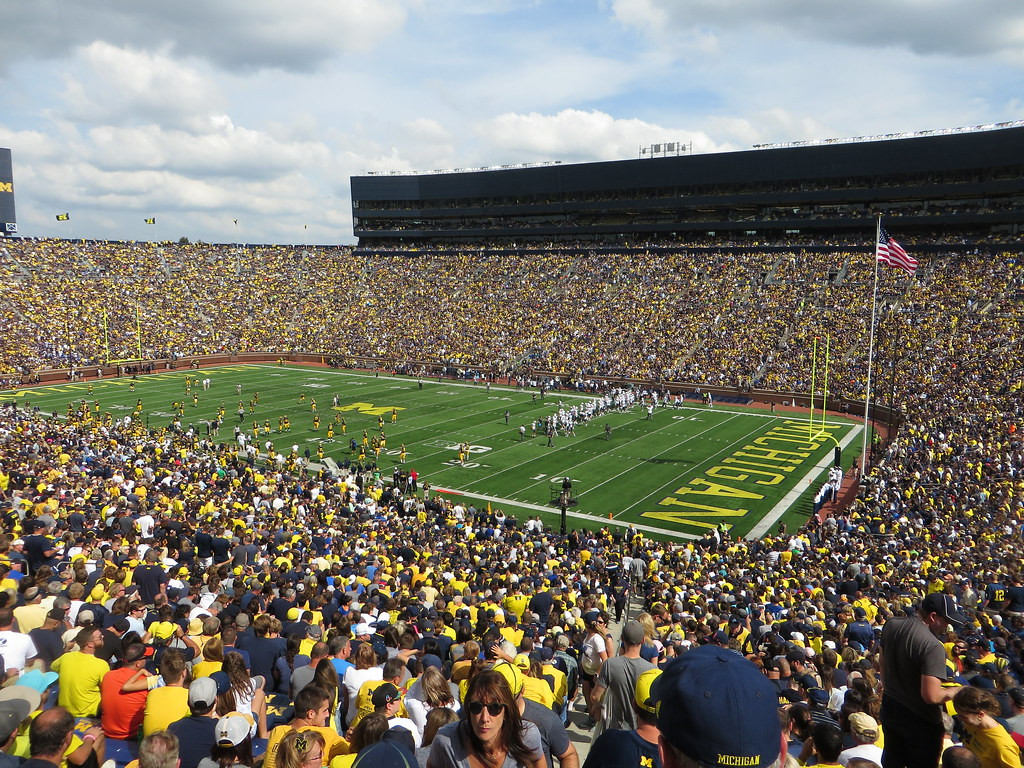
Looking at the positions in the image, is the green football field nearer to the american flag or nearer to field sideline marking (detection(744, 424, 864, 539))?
field sideline marking (detection(744, 424, 864, 539))

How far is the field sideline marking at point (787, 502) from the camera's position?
72.9ft

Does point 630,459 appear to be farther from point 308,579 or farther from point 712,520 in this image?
point 308,579

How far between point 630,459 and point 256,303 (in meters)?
51.3

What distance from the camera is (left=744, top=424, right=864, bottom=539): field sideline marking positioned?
72.9ft

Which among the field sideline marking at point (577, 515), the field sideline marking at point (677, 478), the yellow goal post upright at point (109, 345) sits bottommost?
the field sideline marking at point (577, 515)

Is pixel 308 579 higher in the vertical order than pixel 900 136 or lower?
lower

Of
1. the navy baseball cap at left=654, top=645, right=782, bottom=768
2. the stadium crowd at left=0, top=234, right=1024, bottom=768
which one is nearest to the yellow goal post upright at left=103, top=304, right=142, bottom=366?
the stadium crowd at left=0, top=234, right=1024, bottom=768

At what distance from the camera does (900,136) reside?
2427 inches

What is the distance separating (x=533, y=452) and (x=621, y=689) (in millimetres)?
27103

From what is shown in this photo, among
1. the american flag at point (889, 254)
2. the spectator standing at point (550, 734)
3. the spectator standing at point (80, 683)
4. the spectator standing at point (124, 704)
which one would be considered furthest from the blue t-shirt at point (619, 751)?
the american flag at point (889, 254)

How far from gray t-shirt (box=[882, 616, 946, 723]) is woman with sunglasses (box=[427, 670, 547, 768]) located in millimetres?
2543

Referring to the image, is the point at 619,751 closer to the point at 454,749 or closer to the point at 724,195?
the point at 454,749

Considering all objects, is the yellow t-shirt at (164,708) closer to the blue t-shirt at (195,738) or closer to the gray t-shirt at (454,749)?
the blue t-shirt at (195,738)

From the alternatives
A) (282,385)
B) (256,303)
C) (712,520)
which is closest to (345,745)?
(712,520)
